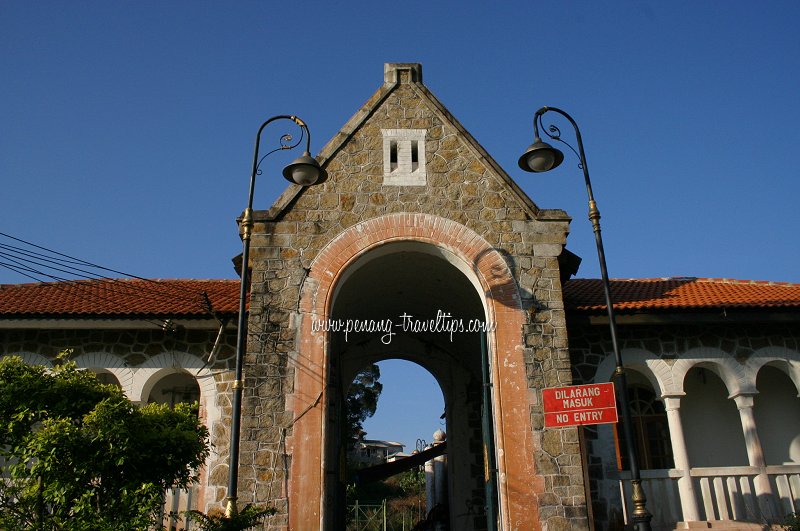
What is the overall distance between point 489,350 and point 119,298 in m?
6.72

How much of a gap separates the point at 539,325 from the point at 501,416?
4.81 feet

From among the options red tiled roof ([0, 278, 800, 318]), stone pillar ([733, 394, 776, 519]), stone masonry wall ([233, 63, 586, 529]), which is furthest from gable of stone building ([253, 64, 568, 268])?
stone pillar ([733, 394, 776, 519])

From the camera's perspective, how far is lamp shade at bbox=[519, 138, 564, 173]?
336 inches

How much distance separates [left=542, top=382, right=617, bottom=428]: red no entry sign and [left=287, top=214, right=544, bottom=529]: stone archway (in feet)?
3.42

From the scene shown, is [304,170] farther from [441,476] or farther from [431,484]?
[431,484]

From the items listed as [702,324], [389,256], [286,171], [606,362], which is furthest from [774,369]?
[286,171]

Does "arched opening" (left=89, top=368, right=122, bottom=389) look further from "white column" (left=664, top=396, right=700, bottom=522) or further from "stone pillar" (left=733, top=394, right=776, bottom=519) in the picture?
"stone pillar" (left=733, top=394, right=776, bottom=519)

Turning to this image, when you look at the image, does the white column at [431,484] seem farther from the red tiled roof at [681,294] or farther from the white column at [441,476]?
the red tiled roof at [681,294]

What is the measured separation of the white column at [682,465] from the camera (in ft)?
31.9

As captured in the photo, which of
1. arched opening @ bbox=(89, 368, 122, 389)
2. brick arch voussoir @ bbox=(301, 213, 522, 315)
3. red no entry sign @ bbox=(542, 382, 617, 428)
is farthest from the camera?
arched opening @ bbox=(89, 368, 122, 389)

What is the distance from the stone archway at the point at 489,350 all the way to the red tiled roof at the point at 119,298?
5.95 feet

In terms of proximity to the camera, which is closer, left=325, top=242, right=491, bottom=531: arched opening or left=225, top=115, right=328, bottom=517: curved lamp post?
left=225, top=115, right=328, bottom=517: curved lamp post

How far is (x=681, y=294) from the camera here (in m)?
12.1

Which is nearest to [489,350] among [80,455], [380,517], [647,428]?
[647,428]
